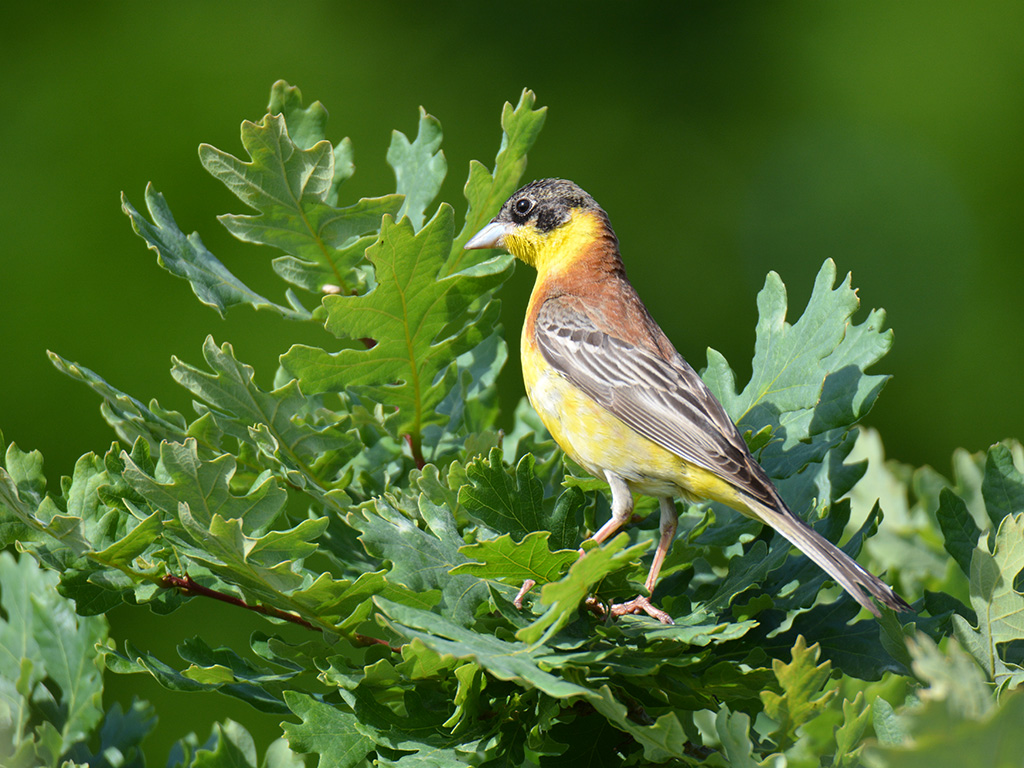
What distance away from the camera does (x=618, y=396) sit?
2.30 m

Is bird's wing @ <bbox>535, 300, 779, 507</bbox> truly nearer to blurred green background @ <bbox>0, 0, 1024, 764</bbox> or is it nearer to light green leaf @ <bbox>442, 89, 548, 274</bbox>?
light green leaf @ <bbox>442, 89, 548, 274</bbox>

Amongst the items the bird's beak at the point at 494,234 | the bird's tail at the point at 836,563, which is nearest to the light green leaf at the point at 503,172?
the bird's beak at the point at 494,234

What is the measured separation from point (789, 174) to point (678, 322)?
1219mm

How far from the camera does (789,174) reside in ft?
19.2

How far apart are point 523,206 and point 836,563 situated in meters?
1.51

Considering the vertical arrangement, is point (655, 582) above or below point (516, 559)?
below

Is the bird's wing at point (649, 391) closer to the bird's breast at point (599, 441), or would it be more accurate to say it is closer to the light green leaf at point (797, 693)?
the bird's breast at point (599, 441)

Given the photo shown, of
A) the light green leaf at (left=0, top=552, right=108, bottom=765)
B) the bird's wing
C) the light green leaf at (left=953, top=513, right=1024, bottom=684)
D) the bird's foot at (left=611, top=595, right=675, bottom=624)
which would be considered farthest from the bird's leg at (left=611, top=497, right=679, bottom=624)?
the light green leaf at (left=0, top=552, right=108, bottom=765)

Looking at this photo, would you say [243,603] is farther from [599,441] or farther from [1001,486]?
[1001,486]

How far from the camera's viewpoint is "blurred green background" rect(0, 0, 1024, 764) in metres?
4.43

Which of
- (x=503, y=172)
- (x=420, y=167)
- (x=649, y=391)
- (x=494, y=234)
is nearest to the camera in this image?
(x=503, y=172)

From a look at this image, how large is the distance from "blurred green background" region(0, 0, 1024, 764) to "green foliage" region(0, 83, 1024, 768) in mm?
2671

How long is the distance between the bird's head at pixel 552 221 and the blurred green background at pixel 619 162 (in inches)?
73.2

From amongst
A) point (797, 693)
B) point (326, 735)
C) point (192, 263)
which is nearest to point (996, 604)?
point (797, 693)
